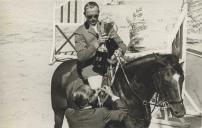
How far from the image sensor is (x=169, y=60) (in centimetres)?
273

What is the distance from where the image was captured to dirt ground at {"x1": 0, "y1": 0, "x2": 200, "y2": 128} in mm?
3602

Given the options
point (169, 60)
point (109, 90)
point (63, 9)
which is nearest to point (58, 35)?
point (63, 9)

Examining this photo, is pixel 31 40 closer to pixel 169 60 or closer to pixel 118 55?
pixel 118 55

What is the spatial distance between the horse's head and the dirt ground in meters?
1.13

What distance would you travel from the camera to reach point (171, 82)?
8.82ft

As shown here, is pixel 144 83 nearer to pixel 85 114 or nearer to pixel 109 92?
pixel 109 92

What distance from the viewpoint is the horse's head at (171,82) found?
8.82 ft

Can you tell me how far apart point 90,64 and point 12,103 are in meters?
0.95

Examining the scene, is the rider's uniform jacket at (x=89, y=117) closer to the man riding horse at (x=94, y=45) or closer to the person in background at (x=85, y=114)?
the person in background at (x=85, y=114)

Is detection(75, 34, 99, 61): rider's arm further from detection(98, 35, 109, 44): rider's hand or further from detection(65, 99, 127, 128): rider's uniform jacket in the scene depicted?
detection(65, 99, 127, 128): rider's uniform jacket

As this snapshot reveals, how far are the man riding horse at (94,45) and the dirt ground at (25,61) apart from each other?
619 mm

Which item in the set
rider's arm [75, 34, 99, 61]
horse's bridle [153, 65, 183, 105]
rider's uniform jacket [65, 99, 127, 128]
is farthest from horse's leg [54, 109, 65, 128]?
horse's bridle [153, 65, 183, 105]

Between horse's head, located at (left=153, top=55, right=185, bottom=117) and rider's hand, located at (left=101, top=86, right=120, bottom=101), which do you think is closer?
horse's head, located at (left=153, top=55, right=185, bottom=117)

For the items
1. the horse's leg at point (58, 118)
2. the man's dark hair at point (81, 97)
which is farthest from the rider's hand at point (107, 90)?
the horse's leg at point (58, 118)
